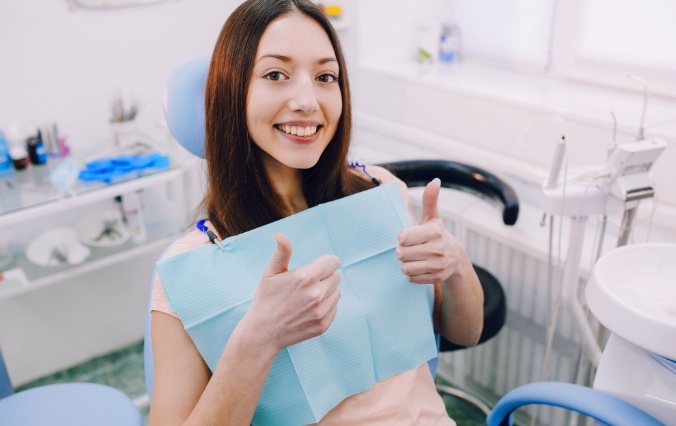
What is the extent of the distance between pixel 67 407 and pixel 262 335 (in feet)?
2.12

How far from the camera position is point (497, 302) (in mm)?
1450

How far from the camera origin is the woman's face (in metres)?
1.00

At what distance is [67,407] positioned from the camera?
1262 millimetres

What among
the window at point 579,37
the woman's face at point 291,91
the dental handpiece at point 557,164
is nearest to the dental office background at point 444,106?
the window at point 579,37

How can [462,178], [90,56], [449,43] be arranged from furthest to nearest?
[449,43]
[90,56]
[462,178]

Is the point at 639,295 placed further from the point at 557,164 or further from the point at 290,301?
the point at 290,301

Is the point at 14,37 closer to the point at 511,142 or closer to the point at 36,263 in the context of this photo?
the point at 36,263

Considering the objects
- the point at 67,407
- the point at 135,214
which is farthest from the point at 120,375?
the point at 67,407

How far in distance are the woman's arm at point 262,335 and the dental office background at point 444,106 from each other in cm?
82

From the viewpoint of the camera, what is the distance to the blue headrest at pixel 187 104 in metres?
1.14

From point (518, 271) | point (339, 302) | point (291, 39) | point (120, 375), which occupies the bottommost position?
point (120, 375)

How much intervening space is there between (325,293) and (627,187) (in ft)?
2.11

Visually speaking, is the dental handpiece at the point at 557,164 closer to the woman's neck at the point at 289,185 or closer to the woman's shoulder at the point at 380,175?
the woman's shoulder at the point at 380,175

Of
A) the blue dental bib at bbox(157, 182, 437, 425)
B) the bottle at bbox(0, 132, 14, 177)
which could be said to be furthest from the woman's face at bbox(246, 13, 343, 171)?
the bottle at bbox(0, 132, 14, 177)
